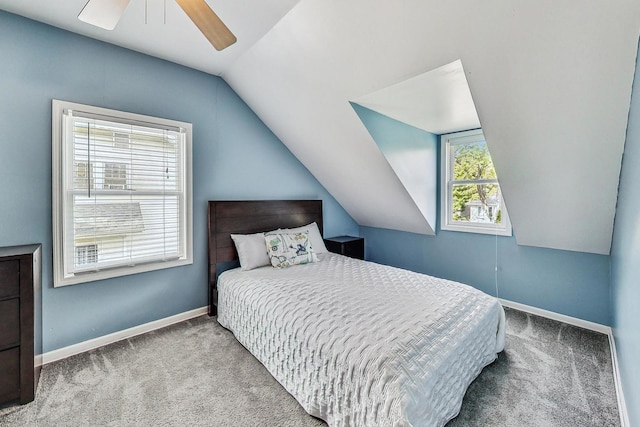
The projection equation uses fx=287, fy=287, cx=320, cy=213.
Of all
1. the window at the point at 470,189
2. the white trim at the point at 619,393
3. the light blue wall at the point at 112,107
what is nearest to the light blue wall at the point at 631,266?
the white trim at the point at 619,393

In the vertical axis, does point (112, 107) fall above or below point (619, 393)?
above

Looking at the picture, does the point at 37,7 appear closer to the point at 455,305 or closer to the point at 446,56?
the point at 446,56

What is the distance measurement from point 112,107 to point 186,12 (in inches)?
58.2

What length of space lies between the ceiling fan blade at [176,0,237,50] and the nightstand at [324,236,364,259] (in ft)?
8.96

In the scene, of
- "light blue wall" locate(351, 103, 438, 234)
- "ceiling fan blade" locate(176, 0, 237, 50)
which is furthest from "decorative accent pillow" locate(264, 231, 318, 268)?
"ceiling fan blade" locate(176, 0, 237, 50)

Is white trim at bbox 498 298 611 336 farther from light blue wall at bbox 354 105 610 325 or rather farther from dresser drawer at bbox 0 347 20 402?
dresser drawer at bbox 0 347 20 402

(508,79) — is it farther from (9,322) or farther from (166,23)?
(9,322)

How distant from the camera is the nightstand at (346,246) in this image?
381 cm

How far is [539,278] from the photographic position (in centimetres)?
293

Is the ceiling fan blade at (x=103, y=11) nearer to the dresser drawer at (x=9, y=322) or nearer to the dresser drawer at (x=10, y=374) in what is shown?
the dresser drawer at (x=9, y=322)

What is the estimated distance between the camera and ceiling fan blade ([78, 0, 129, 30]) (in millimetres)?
1321

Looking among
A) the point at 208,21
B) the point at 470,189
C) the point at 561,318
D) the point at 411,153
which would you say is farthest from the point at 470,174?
the point at 208,21

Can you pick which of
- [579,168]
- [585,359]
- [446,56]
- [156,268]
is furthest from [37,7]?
[585,359]

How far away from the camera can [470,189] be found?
348 cm
